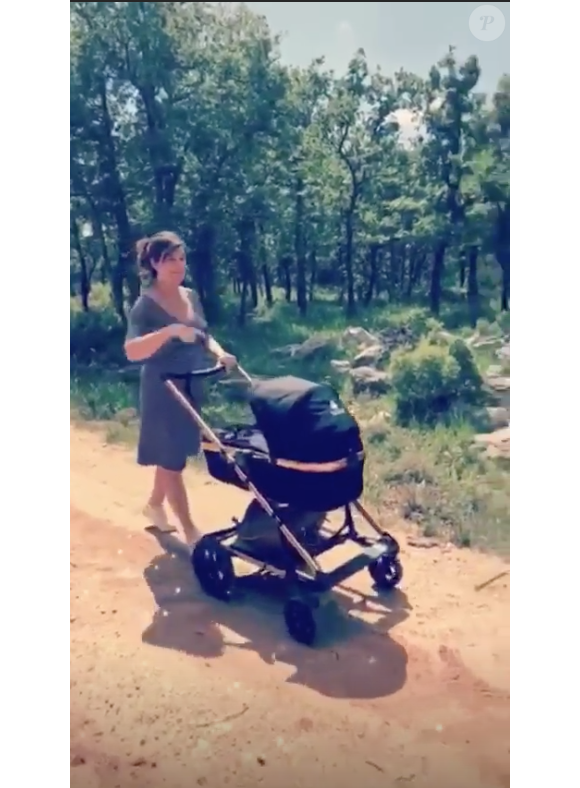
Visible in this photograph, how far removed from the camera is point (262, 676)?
7.21 ft

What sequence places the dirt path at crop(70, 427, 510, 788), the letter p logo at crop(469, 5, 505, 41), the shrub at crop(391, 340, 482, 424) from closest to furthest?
the dirt path at crop(70, 427, 510, 788) → the letter p logo at crop(469, 5, 505, 41) → the shrub at crop(391, 340, 482, 424)

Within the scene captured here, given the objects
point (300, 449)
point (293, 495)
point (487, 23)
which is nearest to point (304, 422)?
point (300, 449)

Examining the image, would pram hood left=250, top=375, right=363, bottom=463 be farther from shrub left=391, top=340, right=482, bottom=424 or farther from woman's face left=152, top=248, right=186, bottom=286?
woman's face left=152, top=248, right=186, bottom=286

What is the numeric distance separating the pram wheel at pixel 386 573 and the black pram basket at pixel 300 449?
0.19 metres

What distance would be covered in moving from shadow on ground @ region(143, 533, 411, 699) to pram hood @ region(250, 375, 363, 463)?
38 centimetres

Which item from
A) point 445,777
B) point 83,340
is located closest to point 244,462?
point 83,340

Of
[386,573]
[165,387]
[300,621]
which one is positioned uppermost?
[165,387]

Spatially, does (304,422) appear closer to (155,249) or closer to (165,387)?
(165,387)

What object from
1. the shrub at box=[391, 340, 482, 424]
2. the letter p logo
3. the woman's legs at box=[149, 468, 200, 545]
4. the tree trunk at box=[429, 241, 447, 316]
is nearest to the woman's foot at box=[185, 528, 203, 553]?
the woman's legs at box=[149, 468, 200, 545]

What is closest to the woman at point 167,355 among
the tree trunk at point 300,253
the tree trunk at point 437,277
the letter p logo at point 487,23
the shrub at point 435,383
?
the tree trunk at point 300,253

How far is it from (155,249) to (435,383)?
872mm

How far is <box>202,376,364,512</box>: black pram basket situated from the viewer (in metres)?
2.21
